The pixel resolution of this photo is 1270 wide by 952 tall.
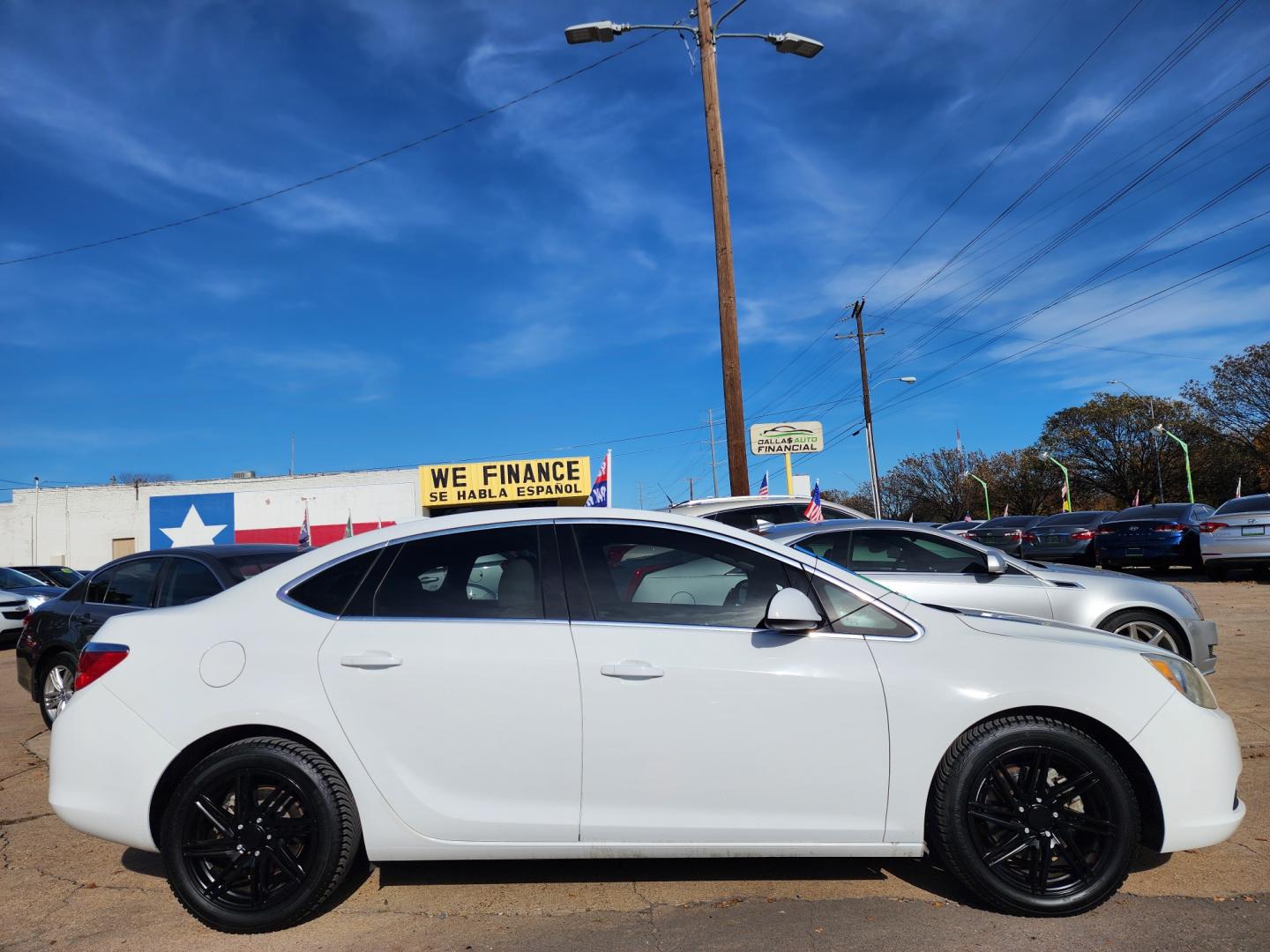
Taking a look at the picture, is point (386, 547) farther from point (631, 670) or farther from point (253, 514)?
point (253, 514)

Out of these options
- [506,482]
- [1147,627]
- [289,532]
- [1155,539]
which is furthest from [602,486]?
[289,532]

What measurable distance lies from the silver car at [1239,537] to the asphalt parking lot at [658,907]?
40.4 feet

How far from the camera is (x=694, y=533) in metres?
3.75

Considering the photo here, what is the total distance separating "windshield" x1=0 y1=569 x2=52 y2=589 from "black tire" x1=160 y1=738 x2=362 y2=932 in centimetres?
1575

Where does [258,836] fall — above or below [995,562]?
below

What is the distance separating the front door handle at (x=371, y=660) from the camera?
344 centimetres

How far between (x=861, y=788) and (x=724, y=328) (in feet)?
30.4

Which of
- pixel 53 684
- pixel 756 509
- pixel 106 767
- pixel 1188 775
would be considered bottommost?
pixel 1188 775

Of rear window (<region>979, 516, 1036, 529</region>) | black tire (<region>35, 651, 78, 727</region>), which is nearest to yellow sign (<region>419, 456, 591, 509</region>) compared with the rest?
rear window (<region>979, 516, 1036, 529</region>)

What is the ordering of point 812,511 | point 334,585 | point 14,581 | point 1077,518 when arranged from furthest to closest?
point 1077,518 < point 14,581 < point 812,511 < point 334,585

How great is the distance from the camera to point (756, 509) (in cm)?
1184

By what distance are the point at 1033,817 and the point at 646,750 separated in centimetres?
147

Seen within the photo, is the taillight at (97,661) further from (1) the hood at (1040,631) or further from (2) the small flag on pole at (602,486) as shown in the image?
(2) the small flag on pole at (602,486)

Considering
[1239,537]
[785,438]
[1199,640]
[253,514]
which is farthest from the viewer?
[253,514]
